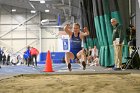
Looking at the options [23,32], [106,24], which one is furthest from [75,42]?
[23,32]

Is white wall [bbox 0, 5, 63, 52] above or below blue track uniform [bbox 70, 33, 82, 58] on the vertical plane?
above

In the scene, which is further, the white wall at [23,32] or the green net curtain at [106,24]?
the white wall at [23,32]

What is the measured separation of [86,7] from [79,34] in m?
A: 13.0

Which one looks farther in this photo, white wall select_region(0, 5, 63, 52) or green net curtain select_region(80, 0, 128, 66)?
white wall select_region(0, 5, 63, 52)

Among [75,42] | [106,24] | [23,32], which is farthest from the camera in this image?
[23,32]

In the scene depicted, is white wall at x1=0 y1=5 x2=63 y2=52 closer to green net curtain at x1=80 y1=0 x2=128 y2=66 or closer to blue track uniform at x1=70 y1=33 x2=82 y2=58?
green net curtain at x1=80 y1=0 x2=128 y2=66

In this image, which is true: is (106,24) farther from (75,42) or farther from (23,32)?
(23,32)

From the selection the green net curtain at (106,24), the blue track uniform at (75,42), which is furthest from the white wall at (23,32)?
the blue track uniform at (75,42)

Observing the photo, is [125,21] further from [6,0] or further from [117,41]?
[6,0]

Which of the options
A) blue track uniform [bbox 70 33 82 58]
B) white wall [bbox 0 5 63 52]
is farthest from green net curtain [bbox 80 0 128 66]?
white wall [bbox 0 5 63 52]

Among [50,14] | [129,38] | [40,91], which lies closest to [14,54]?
[50,14]

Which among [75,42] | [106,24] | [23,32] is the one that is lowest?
[75,42]

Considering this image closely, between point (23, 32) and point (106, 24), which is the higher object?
point (23, 32)

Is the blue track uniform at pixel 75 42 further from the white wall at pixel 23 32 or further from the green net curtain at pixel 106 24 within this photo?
the white wall at pixel 23 32
